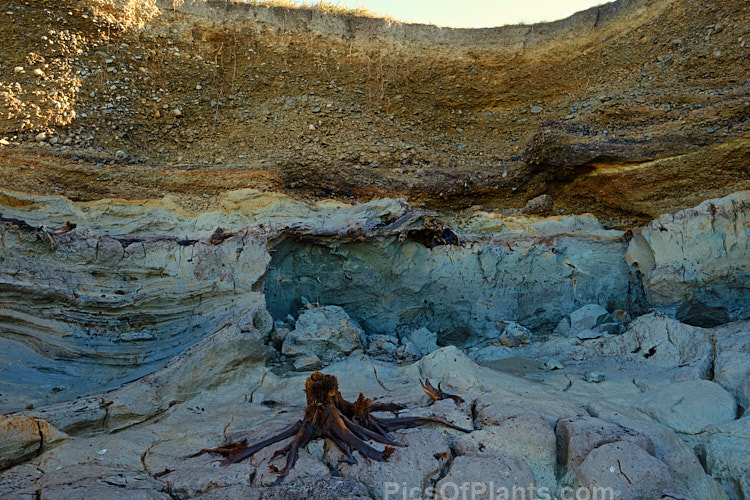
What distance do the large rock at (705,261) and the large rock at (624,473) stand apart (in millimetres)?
3496

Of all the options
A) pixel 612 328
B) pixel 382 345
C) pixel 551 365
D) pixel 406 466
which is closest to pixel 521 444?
pixel 406 466

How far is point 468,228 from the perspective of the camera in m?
8.44

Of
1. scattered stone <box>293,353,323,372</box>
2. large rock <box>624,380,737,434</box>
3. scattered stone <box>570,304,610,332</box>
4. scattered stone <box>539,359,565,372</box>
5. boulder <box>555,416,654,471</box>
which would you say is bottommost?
boulder <box>555,416,654,471</box>

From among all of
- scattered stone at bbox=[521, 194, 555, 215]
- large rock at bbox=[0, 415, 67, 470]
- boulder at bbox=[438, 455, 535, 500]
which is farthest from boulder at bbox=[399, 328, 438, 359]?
large rock at bbox=[0, 415, 67, 470]

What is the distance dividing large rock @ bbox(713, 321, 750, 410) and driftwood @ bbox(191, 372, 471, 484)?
235 centimetres

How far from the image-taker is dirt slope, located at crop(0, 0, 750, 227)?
8914 mm

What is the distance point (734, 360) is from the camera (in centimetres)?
514

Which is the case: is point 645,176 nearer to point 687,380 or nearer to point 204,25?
point 687,380

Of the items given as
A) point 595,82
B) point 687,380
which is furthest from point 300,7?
point 687,380

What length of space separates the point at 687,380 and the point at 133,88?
31.9ft

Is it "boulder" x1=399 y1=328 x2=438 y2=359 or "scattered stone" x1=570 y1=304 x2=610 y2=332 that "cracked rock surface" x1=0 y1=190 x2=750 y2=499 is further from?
"boulder" x1=399 y1=328 x2=438 y2=359

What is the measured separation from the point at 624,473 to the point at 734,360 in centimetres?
209

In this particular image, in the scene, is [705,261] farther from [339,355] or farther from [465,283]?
[339,355]

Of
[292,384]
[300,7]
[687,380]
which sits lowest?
[292,384]
